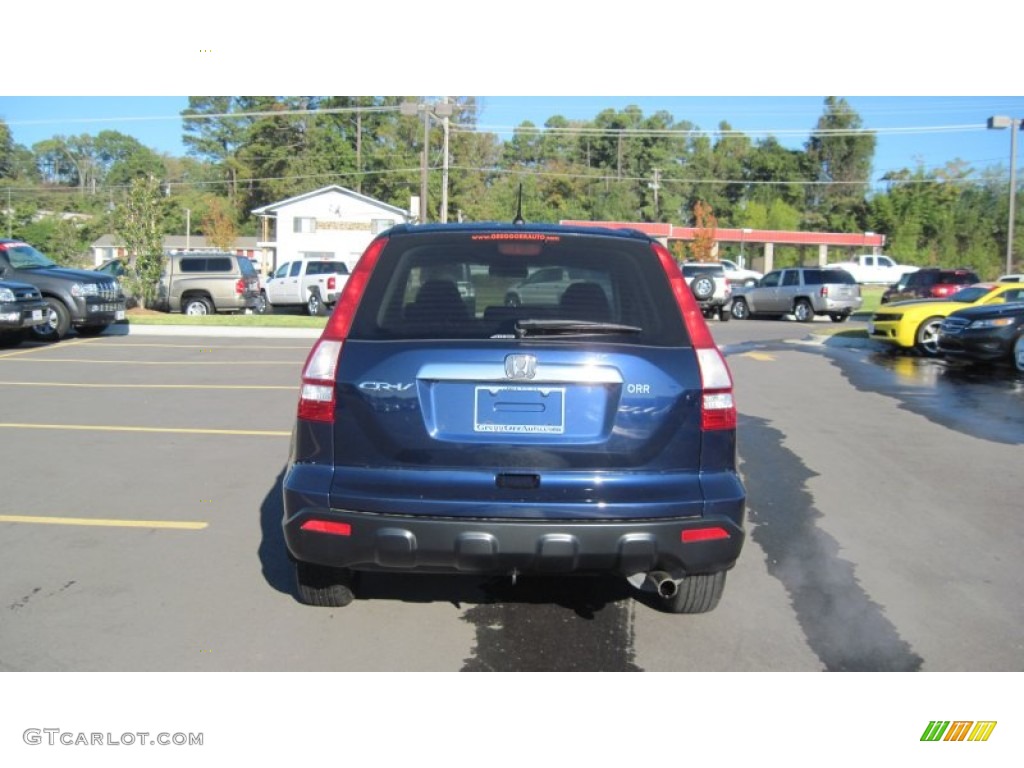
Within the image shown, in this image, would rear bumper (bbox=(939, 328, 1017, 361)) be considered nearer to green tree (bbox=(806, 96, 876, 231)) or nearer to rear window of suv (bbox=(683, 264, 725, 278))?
rear window of suv (bbox=(683, 264, 725, 278))

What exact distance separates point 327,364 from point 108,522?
2979 millimetres

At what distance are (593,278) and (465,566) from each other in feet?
4.58

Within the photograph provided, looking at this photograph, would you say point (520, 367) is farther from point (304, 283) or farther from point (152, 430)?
point (304, 283)

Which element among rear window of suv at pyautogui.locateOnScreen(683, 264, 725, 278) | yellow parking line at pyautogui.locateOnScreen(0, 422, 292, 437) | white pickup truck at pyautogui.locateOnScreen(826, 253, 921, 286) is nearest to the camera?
yellow parking line at pyautogui.locateOnScreen(0, 422, 292, 437)

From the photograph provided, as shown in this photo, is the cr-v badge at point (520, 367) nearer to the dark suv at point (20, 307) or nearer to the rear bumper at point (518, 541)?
the rear bumper at point (518, 541)

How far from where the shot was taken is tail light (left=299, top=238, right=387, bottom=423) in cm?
374

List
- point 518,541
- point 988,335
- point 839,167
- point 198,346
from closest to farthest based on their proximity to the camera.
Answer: point 518,541
point 988,335
point 198,346
point 839,167

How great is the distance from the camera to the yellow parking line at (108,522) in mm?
5793

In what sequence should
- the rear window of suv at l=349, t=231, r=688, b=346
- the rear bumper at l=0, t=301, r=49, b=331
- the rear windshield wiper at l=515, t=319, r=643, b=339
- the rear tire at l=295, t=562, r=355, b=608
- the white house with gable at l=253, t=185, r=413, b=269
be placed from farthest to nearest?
the white house with gable at l=253, t=185, r=413, b=269 → the rear bumper at l=0, t=301, r=49, b=331 → the rear tire at l=295, t=562, r=355, b=608 → the rear window of suv at l=349, t=231, r=688, b=346 → the rear windshield wiper at l=515, t=319, r=643, b=339

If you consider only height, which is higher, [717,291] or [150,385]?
[717,291]

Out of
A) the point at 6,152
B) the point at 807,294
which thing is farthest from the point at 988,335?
the point at 6,152

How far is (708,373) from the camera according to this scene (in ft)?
12.3

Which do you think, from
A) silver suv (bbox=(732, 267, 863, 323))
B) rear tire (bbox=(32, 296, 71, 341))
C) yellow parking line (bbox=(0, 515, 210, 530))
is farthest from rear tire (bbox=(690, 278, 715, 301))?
silver suv (bbox=(732, 267, 863, 323))

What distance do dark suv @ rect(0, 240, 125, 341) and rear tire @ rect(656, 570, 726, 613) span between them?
618 inches
